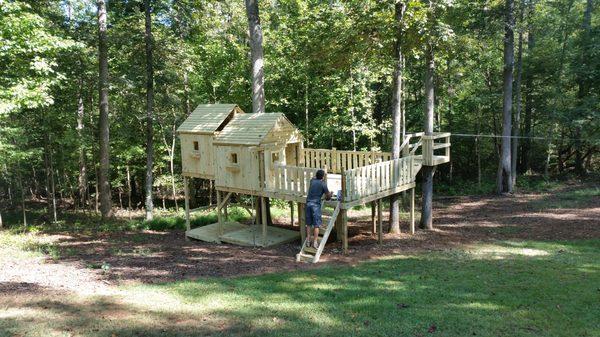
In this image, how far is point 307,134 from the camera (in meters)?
24.6

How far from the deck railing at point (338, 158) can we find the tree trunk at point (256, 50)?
2.59 metres

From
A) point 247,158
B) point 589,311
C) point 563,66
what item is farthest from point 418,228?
point 563,66

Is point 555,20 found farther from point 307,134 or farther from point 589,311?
point 589,311

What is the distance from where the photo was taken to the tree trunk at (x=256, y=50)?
Answer: 51.8 feet

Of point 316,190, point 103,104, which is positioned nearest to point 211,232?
point 316,190

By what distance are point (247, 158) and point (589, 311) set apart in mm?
9307

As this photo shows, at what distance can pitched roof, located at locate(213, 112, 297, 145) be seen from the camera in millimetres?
13375

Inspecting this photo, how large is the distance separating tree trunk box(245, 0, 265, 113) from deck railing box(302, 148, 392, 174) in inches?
102

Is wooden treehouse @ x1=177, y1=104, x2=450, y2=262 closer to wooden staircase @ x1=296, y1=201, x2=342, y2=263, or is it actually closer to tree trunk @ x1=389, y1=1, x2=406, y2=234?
wooden staircase @ x1=296, y1=201, x2=342, y2=263

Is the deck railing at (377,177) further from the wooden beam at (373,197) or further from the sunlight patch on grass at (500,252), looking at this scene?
the sunlight patch on grass at (500,252)

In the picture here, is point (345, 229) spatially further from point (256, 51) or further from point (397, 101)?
point (256, 51)

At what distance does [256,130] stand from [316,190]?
3179mm

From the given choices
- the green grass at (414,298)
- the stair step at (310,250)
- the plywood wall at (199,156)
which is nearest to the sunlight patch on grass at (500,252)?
the green grass at (414,298)

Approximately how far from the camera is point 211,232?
53.1 feet
